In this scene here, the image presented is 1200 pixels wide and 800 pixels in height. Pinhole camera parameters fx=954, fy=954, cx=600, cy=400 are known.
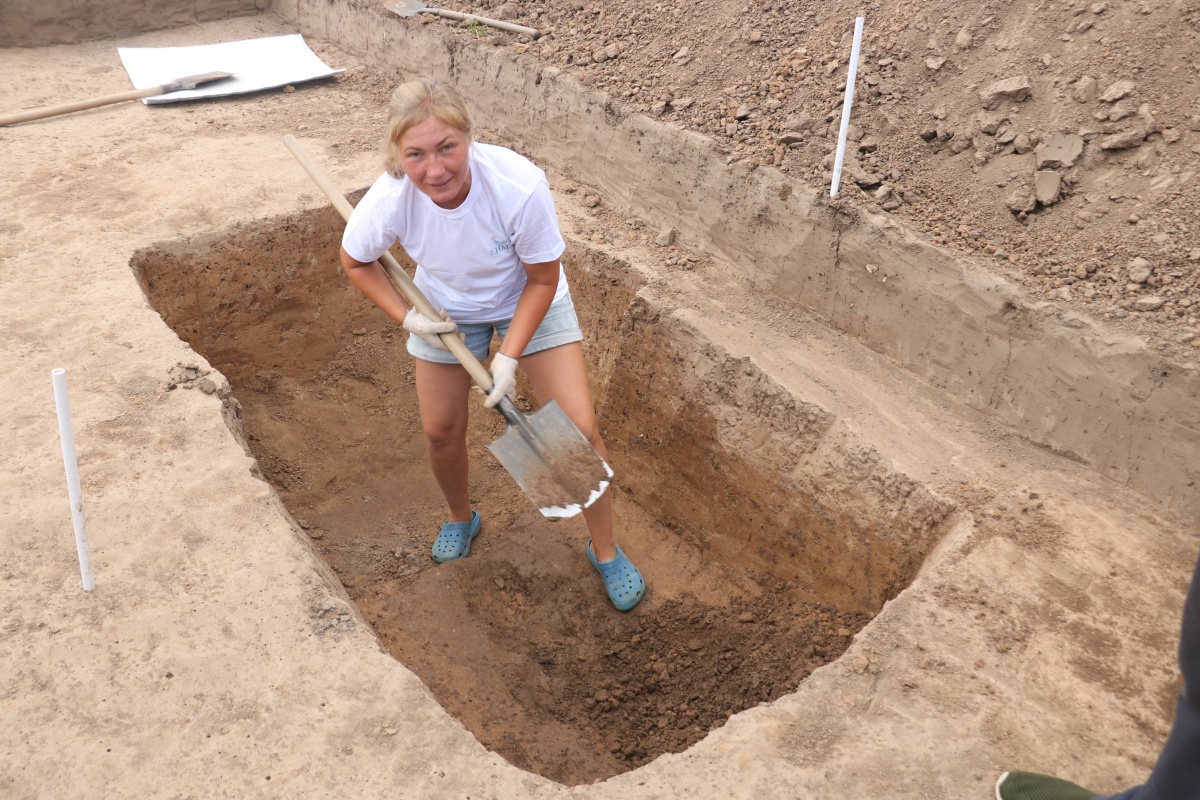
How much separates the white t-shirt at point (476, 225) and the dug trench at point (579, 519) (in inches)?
40.7

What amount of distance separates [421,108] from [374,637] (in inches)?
61.2

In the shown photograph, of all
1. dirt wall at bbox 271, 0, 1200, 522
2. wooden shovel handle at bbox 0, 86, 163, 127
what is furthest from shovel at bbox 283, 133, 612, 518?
wooden shovel handle at bbox 0, 86, 163, 127

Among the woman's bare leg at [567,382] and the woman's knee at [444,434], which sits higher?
the woman's bare leg at [567,382]

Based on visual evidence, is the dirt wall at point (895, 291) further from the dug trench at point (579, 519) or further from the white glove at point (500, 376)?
the white glove at point (500, 376)

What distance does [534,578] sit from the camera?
13.3 ft

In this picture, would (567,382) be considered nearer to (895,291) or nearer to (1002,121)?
(895,291)

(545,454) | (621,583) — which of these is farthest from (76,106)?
(621,583)

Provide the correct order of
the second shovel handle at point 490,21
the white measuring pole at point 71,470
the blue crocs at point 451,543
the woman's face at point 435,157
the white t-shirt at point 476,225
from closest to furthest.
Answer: the white measuring pole at point 71,470
the woman's face at point 435,157
the white t-shirt at point 476,225
the blue crocs at point 451,543
the second shovel handle at point 490,21

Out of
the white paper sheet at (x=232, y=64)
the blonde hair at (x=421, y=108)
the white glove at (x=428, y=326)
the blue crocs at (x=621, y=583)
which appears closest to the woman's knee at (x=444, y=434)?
the white glove at (x=428, y=326)

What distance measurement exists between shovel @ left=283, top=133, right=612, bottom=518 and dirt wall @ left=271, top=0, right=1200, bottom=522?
148cm

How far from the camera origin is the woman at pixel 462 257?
281 cm

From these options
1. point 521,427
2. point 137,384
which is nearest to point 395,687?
point 521,427

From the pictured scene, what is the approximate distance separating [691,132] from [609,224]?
0.62 metres

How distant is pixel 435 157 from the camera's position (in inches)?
109
